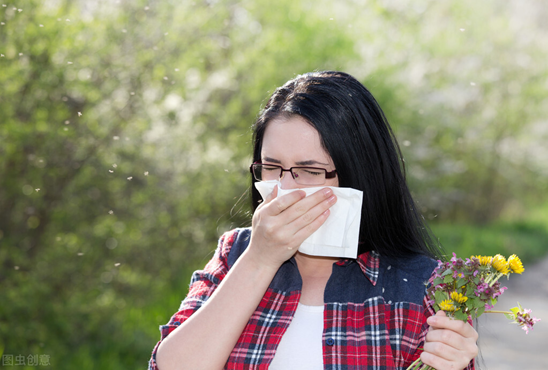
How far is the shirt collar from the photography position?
189 cm

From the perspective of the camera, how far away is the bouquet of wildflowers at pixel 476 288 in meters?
1.45

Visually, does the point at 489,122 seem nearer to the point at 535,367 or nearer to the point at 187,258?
the point at 535,367

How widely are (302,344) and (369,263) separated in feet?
1.26

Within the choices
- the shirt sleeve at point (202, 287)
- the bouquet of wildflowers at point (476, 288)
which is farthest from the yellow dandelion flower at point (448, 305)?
the shirt sleeve at point (202, 287)

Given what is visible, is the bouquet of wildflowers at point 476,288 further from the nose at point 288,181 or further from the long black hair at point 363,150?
the nose at point 288,181

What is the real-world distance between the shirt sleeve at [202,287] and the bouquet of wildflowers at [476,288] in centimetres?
79

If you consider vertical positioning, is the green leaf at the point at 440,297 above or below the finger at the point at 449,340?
above

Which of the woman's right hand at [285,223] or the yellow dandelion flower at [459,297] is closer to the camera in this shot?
the yellow dandelion flower at [459,297]

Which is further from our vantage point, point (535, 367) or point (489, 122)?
point (489, 122)

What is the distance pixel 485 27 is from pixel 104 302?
32.6ft

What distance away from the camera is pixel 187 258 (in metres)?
6.24

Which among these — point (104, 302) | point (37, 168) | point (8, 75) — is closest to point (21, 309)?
point (104, 302)

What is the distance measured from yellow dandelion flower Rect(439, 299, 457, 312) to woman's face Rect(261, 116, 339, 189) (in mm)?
552

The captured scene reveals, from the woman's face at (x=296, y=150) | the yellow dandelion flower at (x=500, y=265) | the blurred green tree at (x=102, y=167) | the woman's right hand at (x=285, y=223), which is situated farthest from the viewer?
the blurred green tree at (x=102, y=167)
